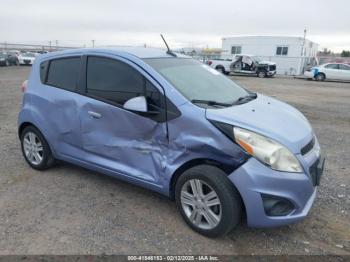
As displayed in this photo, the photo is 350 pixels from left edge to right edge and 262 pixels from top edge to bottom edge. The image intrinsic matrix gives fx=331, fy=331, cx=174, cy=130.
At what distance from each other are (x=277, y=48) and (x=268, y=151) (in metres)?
37.6

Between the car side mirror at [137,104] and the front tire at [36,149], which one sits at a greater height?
the car side mirror at [137,104]

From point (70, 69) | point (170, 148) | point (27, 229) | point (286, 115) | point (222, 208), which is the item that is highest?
point (70, 69)

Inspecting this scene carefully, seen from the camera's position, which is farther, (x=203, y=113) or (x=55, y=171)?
(x=55, y=171)

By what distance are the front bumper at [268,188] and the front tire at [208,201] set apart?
103 mm

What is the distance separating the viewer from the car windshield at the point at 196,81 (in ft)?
11.2

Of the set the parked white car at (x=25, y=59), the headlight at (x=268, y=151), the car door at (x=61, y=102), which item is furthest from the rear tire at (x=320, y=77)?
the parked white car at (x=25, y=59)

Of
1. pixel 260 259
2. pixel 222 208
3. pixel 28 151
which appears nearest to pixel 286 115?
pixel 222 208

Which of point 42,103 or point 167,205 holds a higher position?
point 42,103

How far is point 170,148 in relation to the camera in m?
3.20

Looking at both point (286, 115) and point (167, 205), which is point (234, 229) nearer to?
point (167, 205)

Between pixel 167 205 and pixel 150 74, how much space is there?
146 cm

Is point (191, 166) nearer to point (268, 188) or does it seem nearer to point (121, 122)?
point (268, 188)

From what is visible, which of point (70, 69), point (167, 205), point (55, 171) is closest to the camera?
point (167, 205)

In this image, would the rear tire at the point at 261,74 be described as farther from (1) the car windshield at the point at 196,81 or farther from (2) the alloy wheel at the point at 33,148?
(2) the alloy wheel at the point at 33,148
